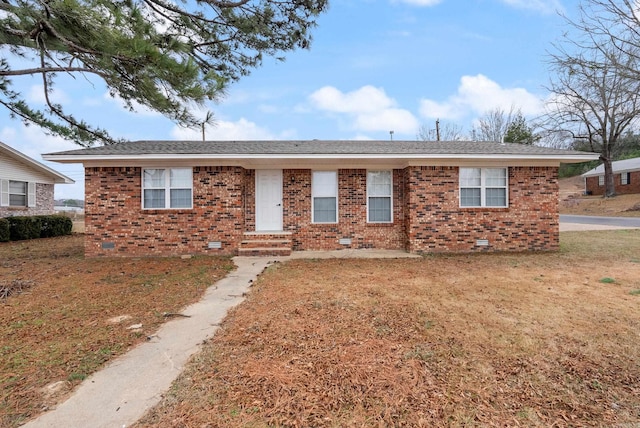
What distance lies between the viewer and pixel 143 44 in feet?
16.4

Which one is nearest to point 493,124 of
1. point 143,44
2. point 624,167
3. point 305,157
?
point 624,167

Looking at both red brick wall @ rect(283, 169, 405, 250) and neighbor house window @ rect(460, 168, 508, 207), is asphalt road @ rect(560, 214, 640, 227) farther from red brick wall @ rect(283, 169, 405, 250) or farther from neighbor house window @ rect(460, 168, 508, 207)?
red brick wall @ rect(283, 169, 405, 250)

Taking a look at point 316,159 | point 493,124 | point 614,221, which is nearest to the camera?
point 316,159

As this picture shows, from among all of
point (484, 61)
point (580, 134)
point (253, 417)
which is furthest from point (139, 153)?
point (580, 134)

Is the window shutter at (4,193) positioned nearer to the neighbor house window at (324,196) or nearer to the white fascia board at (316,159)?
the white fascia board at (316,159)

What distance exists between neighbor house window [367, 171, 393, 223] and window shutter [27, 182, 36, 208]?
18457 mm

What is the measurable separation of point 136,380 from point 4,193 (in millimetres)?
18782

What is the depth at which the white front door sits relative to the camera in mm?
9727

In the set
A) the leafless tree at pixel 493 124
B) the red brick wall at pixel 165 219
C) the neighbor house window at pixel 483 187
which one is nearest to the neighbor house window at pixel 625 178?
the leafless tree at pixel 493 124

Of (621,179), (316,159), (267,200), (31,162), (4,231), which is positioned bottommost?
(4,231)

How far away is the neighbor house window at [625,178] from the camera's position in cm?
3031

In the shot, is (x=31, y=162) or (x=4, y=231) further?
(x=31, y=162)

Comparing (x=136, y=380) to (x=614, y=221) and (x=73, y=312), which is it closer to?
(x=73, y=312)

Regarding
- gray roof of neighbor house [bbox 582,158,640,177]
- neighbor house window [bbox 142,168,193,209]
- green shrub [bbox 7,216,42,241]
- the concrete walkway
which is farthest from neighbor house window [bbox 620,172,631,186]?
green shrub [bbox 7,216,42,241]
